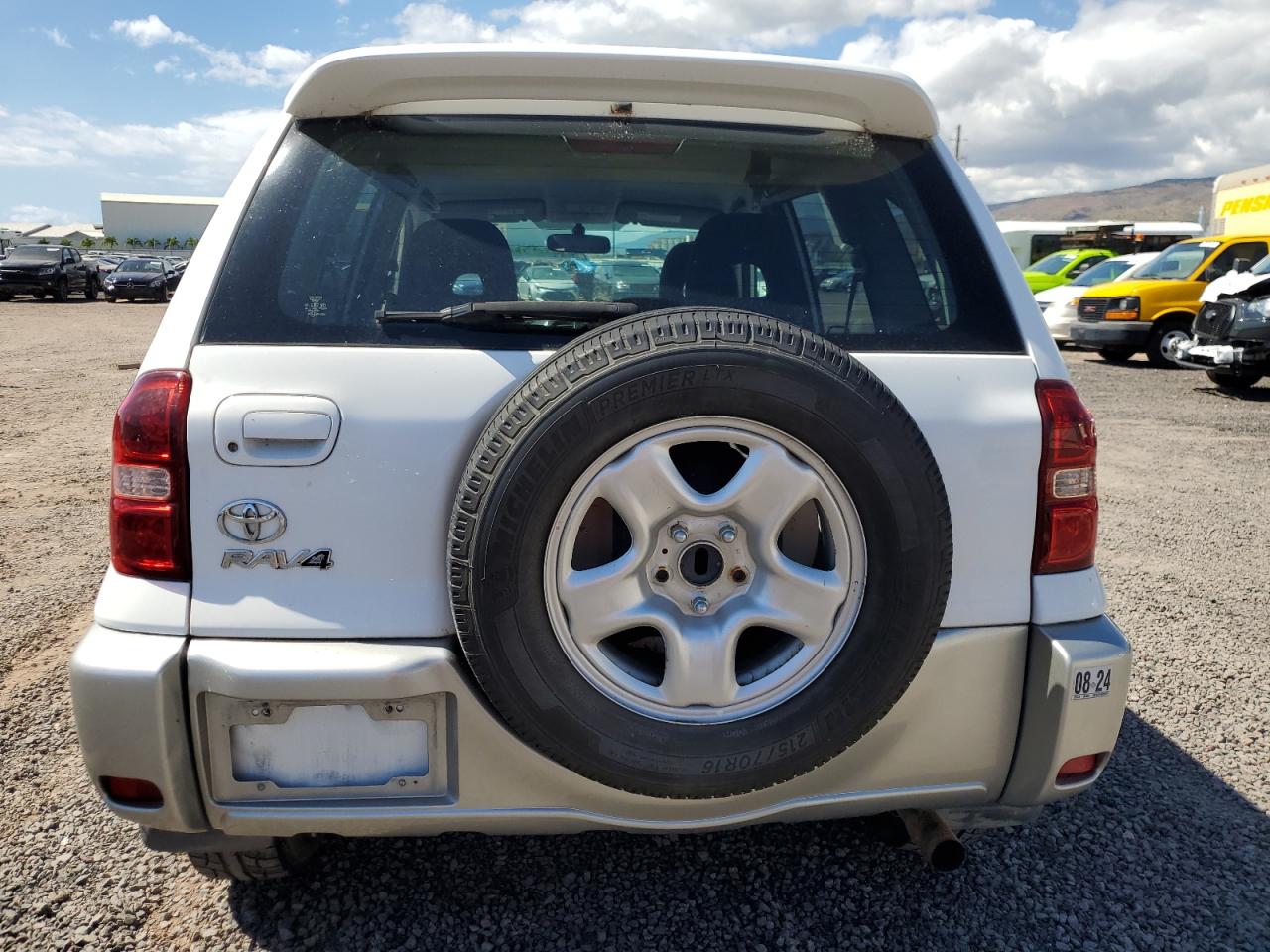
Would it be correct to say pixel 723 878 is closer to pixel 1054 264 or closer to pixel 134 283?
pixel 1054 264

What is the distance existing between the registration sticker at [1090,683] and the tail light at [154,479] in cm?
172

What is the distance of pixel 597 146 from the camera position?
2059 millimetres

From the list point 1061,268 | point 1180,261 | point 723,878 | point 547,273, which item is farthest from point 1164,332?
point 547,273

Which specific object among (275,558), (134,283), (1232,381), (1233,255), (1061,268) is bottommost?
(134,283)

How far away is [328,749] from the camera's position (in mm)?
1752

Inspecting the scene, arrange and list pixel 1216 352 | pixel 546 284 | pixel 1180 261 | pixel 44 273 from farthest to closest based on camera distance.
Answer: pixel 44 273 → pixel 1180 261 → pixel 1216 352 → pixel 546 284

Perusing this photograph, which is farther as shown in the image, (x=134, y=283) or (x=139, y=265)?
(x=139, y=265)

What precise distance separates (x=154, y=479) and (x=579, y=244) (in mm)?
1000

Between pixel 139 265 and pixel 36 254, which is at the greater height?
pixel 36 254

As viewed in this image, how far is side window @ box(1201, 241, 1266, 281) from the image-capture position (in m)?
13.6

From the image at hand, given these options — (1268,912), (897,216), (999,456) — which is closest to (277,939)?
(999,456)

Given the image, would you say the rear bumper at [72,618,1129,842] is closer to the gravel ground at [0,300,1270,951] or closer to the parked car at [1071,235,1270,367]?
the gravel ground at [0,300,1270,951]

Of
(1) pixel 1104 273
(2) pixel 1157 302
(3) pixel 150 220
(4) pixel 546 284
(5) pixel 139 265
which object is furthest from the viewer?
(3) pixel 150 220

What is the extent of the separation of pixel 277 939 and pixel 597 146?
187cm
